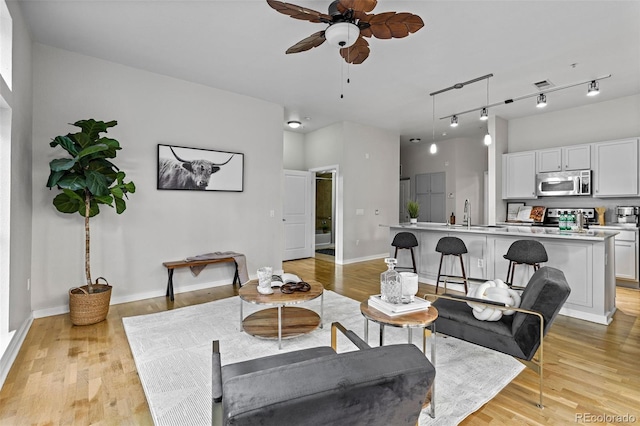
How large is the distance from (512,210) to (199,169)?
5947 millimetres

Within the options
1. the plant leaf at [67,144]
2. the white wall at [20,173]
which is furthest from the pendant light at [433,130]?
the white wall at [20,173]

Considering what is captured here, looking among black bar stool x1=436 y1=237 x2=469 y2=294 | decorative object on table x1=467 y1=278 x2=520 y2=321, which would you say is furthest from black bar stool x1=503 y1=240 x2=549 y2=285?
decorative object on table x1=467 y1=278 x2=520 y2=321

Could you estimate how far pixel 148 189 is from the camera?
163 inches

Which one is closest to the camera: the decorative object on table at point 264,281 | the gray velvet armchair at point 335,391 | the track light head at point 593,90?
the gray velvet armchair at point 335,391

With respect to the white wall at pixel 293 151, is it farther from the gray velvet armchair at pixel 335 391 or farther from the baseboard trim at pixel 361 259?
the gray velvet armchair at pixel 335 391

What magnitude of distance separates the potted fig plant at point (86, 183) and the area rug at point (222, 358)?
411 mm

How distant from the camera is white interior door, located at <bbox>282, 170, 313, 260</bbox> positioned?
7.08m

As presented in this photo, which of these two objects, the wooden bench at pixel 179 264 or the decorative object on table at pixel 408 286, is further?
the wooden bench at pixel 179 264

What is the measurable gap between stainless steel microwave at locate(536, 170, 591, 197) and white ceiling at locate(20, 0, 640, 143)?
1.23m

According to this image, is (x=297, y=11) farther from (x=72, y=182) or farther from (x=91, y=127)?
(x=72, y=182)

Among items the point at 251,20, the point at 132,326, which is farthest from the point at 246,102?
the point at 132,326

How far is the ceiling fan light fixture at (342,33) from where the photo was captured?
7.73ft

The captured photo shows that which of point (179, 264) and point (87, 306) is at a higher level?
point (179, 264)

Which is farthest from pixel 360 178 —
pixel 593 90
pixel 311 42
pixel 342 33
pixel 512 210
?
pixel 342 33
